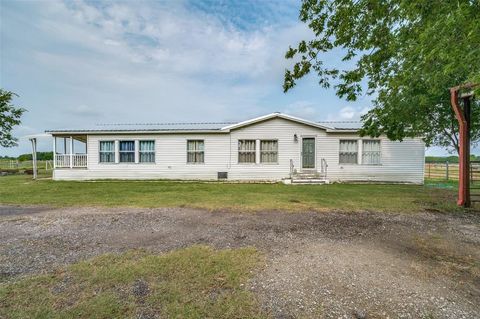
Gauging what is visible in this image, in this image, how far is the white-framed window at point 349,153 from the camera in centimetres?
1503

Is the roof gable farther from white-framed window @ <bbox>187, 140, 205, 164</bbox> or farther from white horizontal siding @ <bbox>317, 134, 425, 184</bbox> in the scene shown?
white-framed window @ <bbox>187, 140, 205, 164</bbox>

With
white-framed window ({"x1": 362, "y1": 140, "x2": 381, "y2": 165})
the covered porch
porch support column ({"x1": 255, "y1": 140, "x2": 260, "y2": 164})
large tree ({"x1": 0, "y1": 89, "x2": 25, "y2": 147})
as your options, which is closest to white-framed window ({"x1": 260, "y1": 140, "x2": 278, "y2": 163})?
porch support column ({"x1": 255, "y1": 140, "x2": 260, "y2": 164})

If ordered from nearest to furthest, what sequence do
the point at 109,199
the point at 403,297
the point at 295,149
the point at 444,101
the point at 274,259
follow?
the point at 403,297, the point at 274,259, the point at 109,199, the point at 444,101, the point at 295,149

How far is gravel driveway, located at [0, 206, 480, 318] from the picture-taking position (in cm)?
250

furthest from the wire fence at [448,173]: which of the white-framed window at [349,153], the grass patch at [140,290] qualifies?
the grass patch at [140,290]

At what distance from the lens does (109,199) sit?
8.56 meters

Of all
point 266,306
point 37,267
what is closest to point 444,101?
point 266,306

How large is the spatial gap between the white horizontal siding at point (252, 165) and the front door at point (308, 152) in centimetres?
28

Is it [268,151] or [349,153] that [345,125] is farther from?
[268,151]

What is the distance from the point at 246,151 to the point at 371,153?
8105 millimetres

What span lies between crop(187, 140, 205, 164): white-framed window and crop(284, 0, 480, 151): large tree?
9.78m

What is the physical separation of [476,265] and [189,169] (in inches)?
556

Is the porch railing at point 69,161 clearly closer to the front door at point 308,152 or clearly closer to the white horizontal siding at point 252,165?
the white horizontal siding at point 252,165

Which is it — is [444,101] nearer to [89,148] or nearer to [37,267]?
[37,267]
